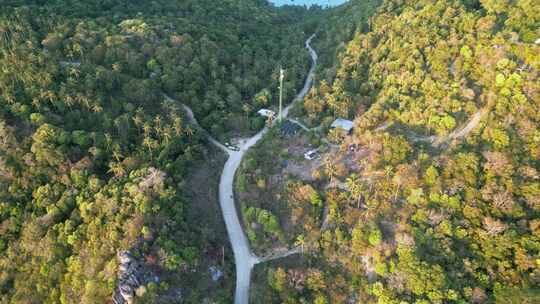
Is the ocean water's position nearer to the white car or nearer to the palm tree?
the white car

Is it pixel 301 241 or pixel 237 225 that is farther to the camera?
pixel 237 225

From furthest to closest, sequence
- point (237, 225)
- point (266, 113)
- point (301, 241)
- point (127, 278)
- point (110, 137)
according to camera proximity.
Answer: point (266, 113)
point (110, 137)
point (237, 225)
point (301, 241)
point (127, 278)

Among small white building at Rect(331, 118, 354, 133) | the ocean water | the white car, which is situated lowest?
the white car

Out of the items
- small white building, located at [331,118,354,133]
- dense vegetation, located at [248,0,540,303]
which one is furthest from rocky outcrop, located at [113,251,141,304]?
small white building, located at [331,118,354,133]

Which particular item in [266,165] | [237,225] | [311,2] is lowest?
[237,225]

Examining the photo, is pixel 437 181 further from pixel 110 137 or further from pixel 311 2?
pixel 311 2

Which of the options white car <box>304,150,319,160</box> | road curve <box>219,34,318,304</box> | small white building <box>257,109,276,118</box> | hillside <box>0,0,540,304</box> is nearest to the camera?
hillside <box>0,0,540,304</box>

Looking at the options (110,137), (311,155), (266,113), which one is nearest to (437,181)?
Result: (311,155)
